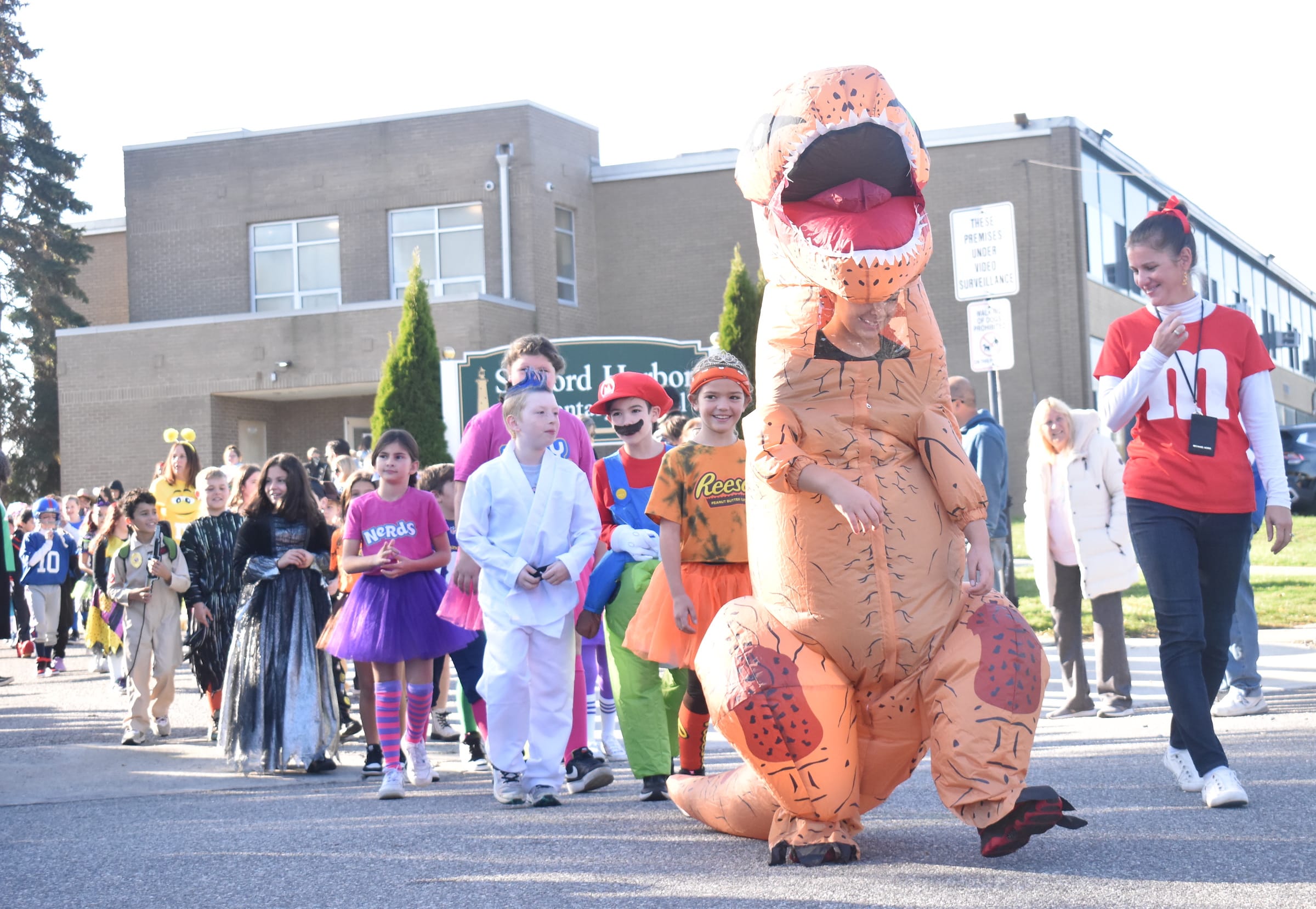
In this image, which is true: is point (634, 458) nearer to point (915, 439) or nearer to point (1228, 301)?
point (915, 439)

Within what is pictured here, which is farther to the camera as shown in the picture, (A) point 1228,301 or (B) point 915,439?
(A) point 1228,301

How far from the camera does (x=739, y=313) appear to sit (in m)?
21.5

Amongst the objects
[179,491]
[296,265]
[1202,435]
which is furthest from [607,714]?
[296,265]

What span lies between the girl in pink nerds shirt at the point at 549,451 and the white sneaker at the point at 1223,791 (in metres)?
2.55

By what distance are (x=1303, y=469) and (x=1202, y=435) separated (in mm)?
21882

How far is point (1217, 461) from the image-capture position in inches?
208

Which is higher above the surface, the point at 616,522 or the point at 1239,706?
the point at 616,522

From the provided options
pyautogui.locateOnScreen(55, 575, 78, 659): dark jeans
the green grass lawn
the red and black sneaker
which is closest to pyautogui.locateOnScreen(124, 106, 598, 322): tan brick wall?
the green grass lawn

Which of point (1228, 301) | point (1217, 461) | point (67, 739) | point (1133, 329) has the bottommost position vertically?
point (67, 739)

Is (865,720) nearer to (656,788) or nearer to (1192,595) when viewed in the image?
(1192,595)

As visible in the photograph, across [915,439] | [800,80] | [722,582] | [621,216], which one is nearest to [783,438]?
[915,439]

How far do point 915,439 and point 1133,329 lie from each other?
1.50m

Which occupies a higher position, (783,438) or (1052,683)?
(783,438)

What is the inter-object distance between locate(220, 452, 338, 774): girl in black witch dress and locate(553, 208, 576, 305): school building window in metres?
22.0
